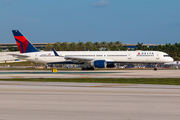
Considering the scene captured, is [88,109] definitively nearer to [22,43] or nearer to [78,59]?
[78,59]

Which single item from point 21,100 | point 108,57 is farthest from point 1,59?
point 21,100

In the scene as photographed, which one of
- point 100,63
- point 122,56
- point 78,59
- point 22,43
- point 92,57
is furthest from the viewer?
point 22,43

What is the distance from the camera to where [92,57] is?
5400cm

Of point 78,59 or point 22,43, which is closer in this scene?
point 78,59

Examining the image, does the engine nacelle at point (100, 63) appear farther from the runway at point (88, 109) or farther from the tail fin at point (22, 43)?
the runway at point (88, 109)

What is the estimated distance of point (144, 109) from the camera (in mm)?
11578

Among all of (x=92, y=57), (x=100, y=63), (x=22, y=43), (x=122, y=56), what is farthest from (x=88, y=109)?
(x=22, y=43)

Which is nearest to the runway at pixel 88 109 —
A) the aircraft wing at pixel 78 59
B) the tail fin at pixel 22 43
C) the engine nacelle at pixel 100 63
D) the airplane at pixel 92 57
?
the engine nacelle at pixel 100 63

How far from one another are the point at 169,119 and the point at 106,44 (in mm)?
180934

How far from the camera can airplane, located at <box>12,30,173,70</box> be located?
52.4 metres

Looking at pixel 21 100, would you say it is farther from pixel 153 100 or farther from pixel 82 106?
pixel 153 100

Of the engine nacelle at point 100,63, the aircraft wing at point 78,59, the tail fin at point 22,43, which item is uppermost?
the tail fin at point 22,43

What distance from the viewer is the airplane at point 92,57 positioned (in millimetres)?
52375

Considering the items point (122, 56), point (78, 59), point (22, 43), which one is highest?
point (22, 43)
